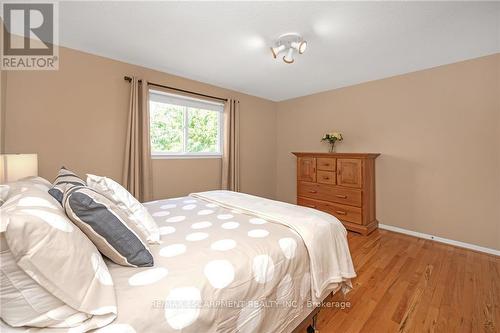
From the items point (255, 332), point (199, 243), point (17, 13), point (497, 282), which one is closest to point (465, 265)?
point (497, 282)

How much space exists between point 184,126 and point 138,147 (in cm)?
82

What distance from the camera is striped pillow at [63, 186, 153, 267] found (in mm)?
834

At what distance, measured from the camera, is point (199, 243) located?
3.80ft

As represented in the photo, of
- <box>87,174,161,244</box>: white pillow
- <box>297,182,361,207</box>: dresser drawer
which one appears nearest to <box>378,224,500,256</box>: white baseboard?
<box>297,182,361,207</box>: dresser drawer

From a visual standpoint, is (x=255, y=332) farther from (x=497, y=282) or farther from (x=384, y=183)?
(x=384, y=183)

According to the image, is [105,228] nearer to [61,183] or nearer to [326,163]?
[61,183]

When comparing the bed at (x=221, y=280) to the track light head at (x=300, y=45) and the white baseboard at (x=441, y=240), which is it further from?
the white baseboard at (x=441, y=240)

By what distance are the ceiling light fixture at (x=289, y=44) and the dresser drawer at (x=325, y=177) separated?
186 centimetres

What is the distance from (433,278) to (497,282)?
51cm

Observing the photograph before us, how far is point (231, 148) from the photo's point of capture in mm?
3705

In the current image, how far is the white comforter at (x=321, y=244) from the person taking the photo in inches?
50.4

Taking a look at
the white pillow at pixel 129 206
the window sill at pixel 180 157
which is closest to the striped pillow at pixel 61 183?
the white pillow at pixel 129 206

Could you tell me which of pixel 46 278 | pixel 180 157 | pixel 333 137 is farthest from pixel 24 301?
pixel 333 137

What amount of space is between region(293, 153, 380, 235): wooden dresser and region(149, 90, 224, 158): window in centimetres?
165
